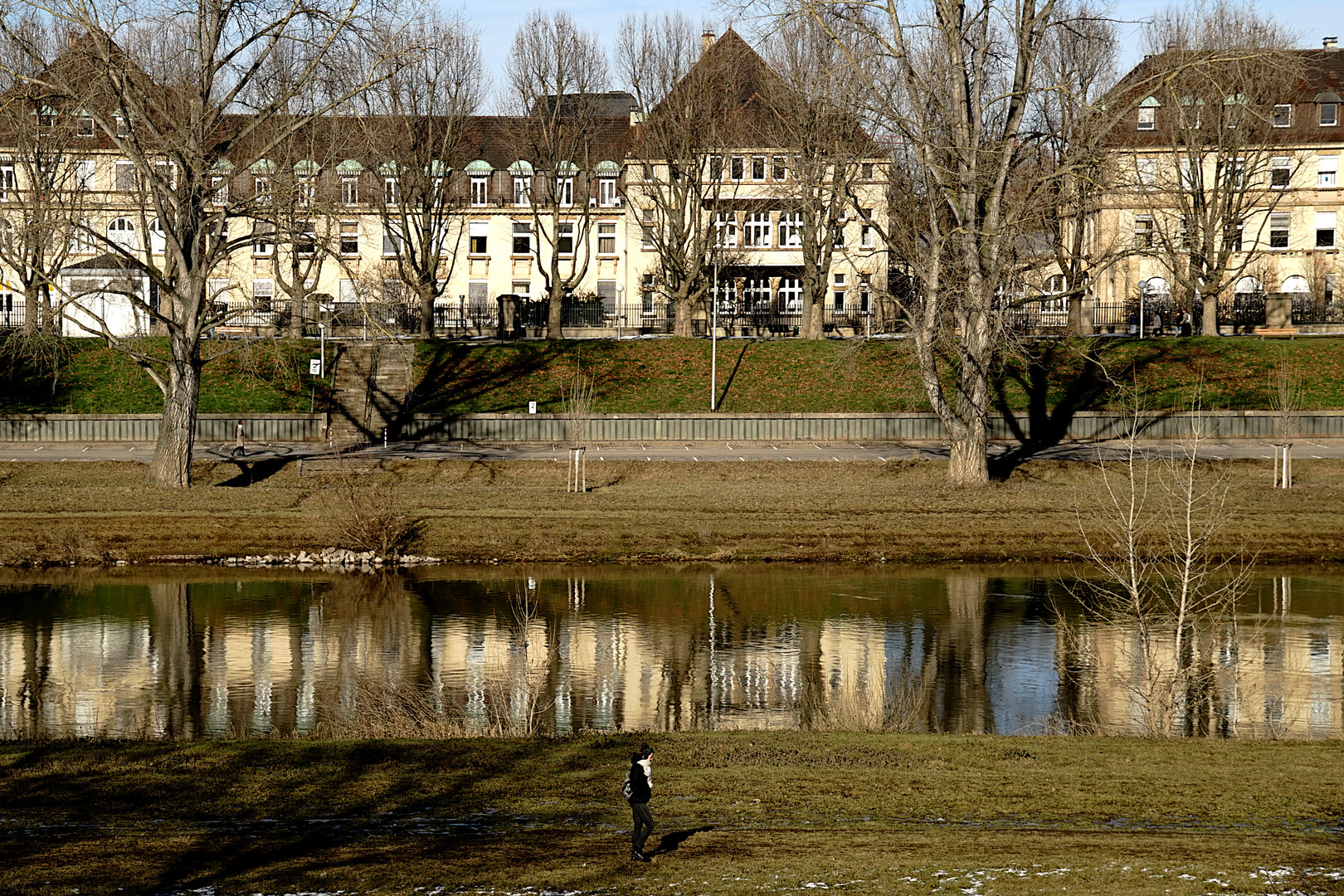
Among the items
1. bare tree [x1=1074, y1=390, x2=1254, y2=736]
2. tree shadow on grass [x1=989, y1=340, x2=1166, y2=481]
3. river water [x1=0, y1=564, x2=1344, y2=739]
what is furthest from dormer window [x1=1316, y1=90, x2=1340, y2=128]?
river water [x1=0, y1=564, x2=1344, y2=739]

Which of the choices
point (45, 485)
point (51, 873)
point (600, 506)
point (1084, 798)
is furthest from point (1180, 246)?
point (51, 873)

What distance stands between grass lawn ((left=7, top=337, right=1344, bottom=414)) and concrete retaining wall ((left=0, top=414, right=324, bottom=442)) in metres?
2.17

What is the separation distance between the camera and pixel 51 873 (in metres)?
11.1

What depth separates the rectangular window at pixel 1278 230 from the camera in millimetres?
71125

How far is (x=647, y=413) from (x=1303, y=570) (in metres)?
22.9

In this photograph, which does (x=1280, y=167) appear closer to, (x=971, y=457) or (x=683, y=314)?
(x=683, y=314)

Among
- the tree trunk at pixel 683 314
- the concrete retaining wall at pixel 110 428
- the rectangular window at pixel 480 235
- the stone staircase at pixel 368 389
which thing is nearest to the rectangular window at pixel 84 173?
the concrete retaining wall at pixel 110 428

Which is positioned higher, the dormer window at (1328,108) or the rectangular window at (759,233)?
the dormer window at (1328,108)

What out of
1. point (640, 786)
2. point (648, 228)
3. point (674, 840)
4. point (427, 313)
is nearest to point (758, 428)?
point (427, 313)

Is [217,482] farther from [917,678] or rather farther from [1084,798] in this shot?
[1084,798]

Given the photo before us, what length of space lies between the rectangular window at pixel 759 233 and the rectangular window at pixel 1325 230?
91.6 ft

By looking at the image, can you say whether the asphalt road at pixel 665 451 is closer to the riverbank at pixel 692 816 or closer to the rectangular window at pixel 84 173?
the rectangular window at pixel 84 173

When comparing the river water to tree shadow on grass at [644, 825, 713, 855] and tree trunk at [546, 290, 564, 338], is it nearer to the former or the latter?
tree shadow on grass at [644, 825, 713, 855]

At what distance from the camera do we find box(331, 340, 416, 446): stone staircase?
155ft
